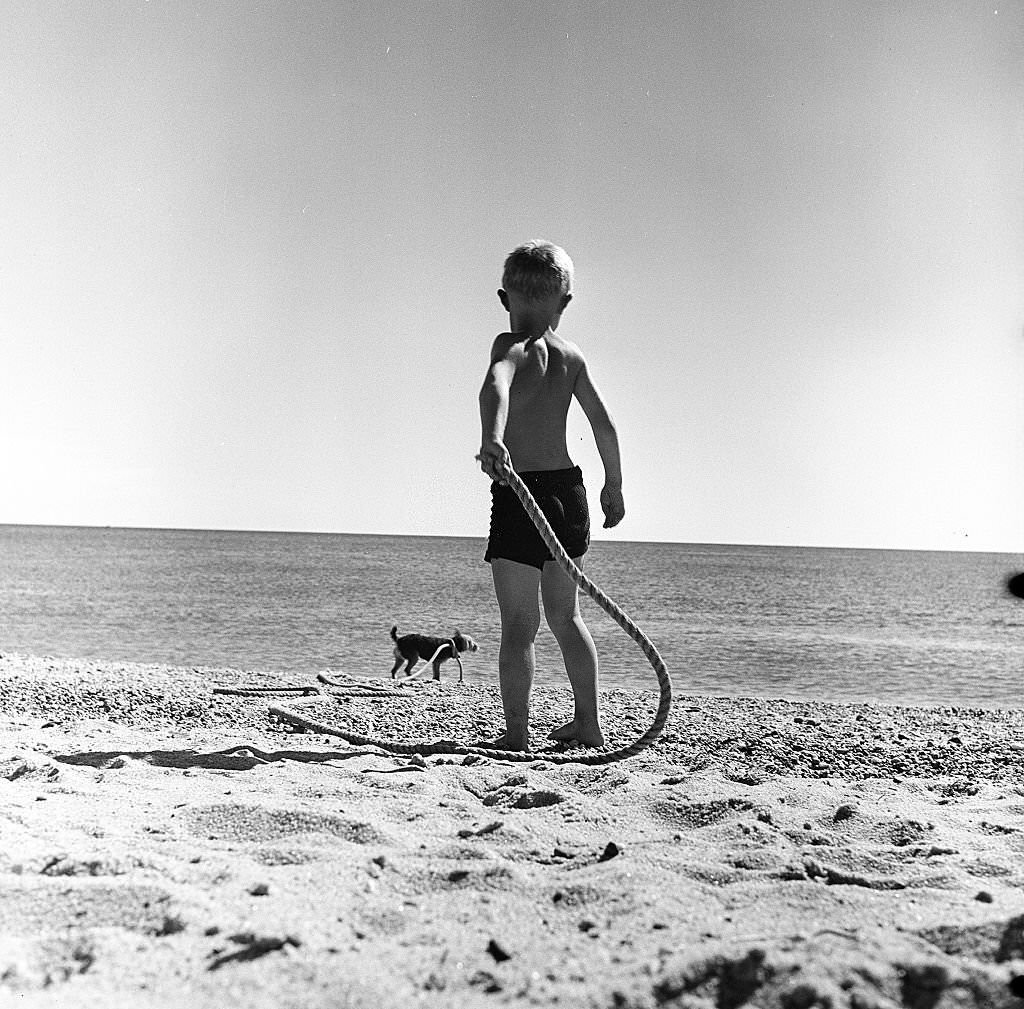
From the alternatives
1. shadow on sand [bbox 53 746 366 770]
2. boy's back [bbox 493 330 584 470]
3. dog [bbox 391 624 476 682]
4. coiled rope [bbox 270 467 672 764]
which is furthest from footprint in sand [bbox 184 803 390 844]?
dog [bbox 391 624 476 682]

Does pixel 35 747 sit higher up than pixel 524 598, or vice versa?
pixel 524 598

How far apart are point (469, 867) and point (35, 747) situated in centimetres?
212

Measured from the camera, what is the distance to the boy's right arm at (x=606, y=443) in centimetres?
375

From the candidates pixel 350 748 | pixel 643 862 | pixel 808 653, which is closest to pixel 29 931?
pixel 643 862

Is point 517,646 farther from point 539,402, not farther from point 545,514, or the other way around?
point 539,402

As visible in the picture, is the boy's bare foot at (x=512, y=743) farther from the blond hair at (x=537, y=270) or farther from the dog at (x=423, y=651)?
the dog at (x=423, y=651)

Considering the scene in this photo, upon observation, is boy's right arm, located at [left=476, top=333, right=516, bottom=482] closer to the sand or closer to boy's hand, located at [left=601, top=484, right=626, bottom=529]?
boy's hand, located at [left=601, top=484, right=626, bottom=529]

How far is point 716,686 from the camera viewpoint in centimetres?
802

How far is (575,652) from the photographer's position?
3.53 m

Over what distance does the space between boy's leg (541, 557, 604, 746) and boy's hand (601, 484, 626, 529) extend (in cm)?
27

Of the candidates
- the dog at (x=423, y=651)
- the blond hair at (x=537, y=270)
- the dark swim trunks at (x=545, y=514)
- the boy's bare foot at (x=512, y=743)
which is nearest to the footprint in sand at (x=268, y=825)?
the boy's bare foot at (x=512, y=743)

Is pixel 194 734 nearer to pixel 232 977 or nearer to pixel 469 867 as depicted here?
pixel 469 867

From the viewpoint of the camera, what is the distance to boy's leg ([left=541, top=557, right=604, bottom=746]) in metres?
3.51

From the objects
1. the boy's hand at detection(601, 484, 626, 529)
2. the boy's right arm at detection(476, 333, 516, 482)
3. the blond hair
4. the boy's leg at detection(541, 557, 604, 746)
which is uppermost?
the blond hair
